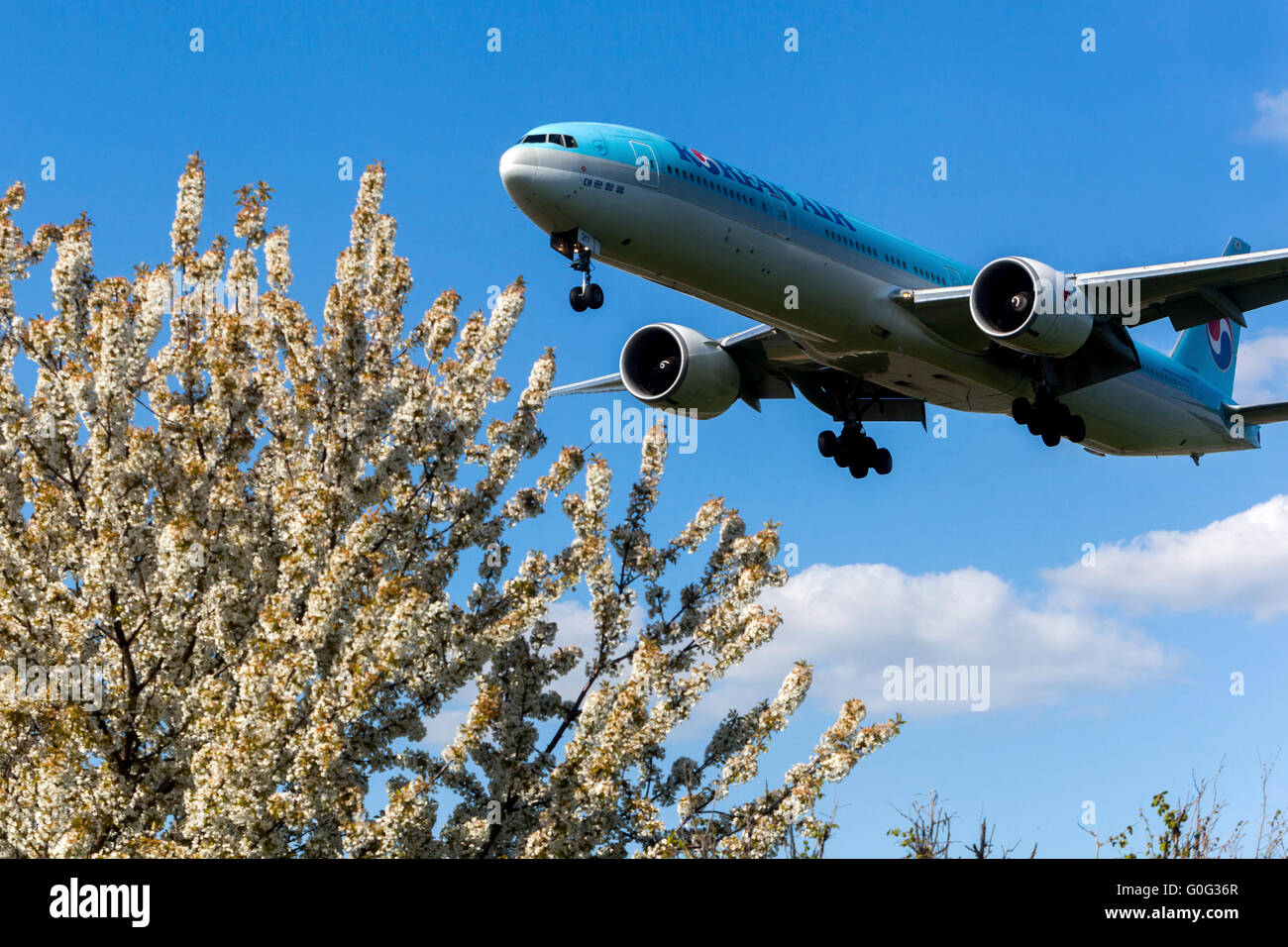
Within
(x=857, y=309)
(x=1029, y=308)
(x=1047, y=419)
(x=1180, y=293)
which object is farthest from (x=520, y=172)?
(x=1180, y=293)

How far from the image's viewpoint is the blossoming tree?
1677cm

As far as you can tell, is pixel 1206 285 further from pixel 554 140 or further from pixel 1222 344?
pixel 554 140

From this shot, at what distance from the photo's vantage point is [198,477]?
64.4 ft

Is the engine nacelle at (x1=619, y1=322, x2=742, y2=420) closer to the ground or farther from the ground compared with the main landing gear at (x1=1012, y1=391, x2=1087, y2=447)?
farther from the ground

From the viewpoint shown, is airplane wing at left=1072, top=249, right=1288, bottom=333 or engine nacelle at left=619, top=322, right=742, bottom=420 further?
engine nacelle at left=619, top=322, right=742, bottom=420

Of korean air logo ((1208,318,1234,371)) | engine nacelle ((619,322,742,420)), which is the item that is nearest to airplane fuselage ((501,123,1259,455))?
engine nacelle ((619,322,742,420))

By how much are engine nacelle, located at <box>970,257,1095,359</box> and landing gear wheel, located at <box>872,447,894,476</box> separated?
7.23 m

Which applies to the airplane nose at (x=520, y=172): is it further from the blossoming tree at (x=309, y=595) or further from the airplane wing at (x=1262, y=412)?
the airplane wing at (x=1262, y=412)

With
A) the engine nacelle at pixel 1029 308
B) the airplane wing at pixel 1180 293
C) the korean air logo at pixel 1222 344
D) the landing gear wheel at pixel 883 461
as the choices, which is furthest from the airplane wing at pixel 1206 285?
the korean air logo at pixel 1222 344

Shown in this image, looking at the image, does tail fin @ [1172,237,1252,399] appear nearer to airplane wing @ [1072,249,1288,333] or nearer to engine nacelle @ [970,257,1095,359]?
airplane wing @ [1072,249,1288,333]
